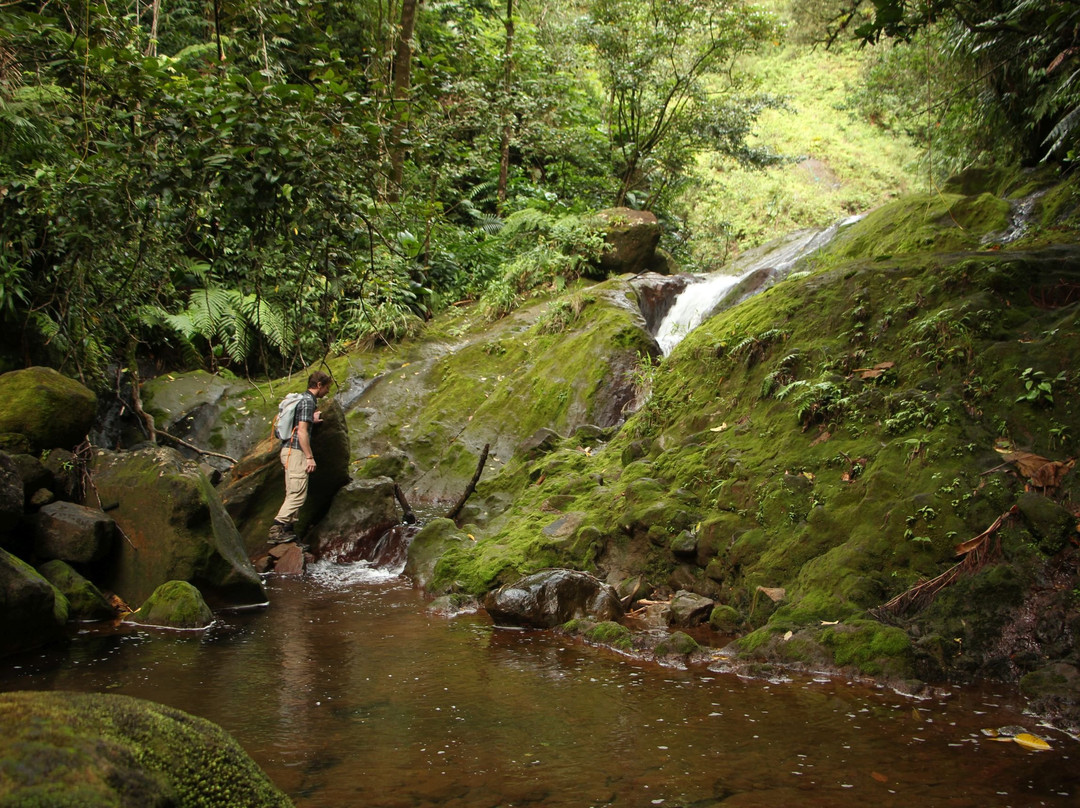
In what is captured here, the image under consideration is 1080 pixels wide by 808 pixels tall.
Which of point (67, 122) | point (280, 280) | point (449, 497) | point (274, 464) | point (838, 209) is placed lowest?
point (449, 497)

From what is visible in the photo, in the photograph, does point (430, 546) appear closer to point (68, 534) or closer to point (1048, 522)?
point (68, 534)

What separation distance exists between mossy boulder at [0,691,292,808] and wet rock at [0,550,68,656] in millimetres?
3596

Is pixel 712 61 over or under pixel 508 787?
over

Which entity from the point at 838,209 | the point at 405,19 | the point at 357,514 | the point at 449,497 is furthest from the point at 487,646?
the point at 838,209

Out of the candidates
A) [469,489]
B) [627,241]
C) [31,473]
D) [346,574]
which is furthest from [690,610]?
[627,241]

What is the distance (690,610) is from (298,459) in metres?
4.81

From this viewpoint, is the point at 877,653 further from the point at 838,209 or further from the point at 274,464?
the point at 838,209

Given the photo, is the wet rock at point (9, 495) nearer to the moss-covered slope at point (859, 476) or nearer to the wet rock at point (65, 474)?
the wet rock at point (65, 474)

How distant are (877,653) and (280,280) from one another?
15.3ft

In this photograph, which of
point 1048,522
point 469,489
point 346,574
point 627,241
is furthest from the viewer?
point 627,241

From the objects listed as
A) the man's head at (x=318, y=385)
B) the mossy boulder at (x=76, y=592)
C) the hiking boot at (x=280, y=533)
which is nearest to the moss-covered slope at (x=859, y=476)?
the hiking boot at (x=280, y=533)

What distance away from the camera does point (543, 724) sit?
3.94 meters

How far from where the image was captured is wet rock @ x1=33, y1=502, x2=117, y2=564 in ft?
20.2

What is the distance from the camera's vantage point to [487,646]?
5.45 metres
